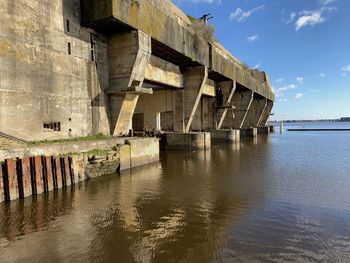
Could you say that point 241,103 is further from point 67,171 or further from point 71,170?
point 67,171

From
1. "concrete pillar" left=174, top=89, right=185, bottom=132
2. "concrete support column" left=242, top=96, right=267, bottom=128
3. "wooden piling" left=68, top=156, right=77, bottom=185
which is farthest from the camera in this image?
"concrete support column" left=242, top=96, right=267, bottom=128

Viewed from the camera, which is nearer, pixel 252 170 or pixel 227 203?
pixel 227 203

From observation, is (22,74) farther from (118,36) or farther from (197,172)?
(197,172)

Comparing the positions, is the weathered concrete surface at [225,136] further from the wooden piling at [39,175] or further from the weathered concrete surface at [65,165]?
the wooden piling at [39,175]

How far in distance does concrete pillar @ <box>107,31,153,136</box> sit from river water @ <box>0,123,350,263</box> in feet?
17.7

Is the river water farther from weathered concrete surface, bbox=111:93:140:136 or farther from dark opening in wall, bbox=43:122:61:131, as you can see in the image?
weathered concrete surface, bbox=111:93:140:136

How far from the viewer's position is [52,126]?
1416 centimetres

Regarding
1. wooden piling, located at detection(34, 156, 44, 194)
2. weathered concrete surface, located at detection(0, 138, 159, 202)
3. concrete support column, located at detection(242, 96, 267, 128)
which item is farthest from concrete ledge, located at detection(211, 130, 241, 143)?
wooden piling, located at detection(34, 156, 44, 194)

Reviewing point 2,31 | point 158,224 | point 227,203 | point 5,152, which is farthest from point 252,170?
point 2,31

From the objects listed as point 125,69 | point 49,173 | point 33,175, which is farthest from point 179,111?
point 33,175

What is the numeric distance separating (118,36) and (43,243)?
530 inches

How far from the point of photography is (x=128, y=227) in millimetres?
7480

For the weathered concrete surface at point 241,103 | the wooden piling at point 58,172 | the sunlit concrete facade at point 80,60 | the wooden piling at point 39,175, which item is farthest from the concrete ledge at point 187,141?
the weathered concrete surface at point 241,103

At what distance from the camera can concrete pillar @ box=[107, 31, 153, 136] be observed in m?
17.0
